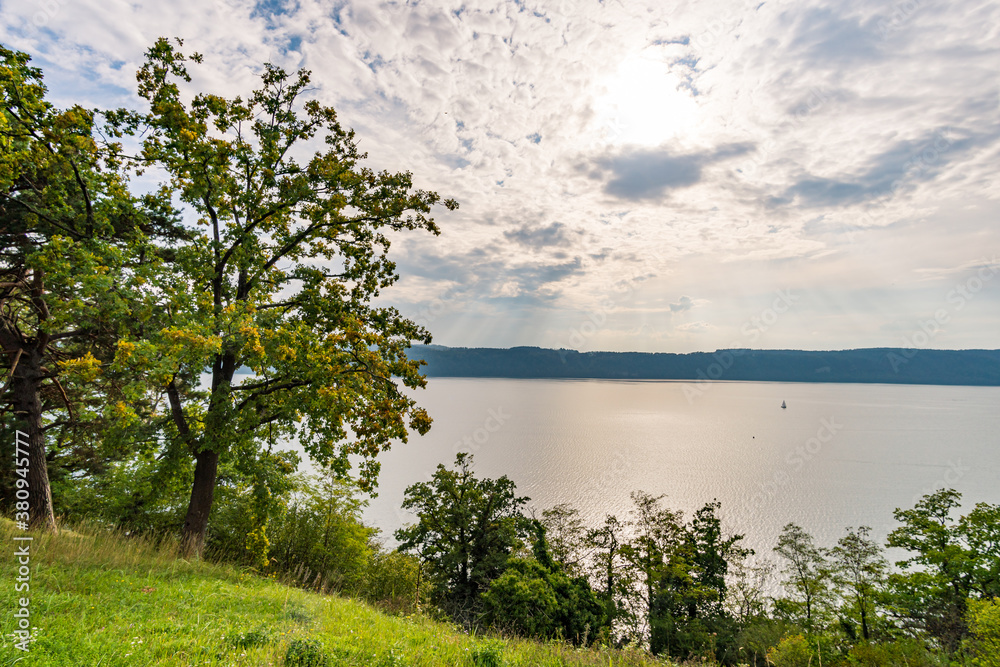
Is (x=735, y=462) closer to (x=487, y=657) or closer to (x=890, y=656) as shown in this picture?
(x=890, y=656)

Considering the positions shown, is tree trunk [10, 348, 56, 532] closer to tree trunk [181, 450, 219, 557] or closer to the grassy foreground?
the grassy foreground

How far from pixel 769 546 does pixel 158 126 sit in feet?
171

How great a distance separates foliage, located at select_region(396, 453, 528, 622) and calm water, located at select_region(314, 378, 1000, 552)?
69.6ft

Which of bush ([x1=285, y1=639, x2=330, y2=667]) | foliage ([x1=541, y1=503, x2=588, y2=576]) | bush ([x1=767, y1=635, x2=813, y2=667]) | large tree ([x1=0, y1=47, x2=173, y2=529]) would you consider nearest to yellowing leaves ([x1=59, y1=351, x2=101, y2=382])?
large tree ([x1=0, y1=47, x2=173, y2=529])

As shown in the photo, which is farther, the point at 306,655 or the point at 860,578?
the point at 860,578

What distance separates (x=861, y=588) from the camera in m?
24.7

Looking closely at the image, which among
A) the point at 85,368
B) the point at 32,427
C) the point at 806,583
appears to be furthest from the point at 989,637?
the point at 32,427

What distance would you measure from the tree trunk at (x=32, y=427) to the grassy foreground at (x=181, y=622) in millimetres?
1992

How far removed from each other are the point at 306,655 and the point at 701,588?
93.7 ft

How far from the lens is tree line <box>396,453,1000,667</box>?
1633 cm

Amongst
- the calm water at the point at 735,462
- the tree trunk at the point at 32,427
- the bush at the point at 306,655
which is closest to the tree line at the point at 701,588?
the bush at the point at 306,655

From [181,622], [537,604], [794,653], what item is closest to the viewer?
[181,622]

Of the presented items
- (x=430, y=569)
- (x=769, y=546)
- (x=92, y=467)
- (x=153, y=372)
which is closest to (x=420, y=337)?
(x=153, y=372)

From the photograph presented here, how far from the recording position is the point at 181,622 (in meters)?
5.71
